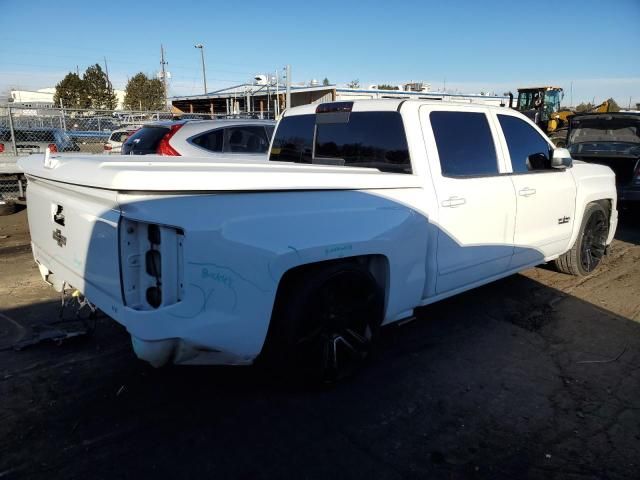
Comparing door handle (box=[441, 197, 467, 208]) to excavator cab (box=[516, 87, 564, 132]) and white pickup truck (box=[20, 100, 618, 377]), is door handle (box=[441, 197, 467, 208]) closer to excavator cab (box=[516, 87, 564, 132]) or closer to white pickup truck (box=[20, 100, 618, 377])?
white pickup truck (box=[20, 100, 618, 377])

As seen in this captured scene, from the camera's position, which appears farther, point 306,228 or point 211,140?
point 211,140

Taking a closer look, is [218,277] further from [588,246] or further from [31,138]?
[31,138]

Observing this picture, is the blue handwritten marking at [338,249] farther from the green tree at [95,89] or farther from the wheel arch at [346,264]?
the green tree at [95,89]

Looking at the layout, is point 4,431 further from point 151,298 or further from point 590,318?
point 590,318

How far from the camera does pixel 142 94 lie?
55.2 m

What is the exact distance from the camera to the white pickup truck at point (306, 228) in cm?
238

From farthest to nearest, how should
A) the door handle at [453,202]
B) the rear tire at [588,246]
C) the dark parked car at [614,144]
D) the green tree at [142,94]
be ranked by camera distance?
the green tree at [142,94], the dark parked car at [614,144], the rear tire at [588,246], the door handle at [453,202]

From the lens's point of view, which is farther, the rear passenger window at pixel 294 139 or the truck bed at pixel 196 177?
the rear passenger window at pixel 294 139

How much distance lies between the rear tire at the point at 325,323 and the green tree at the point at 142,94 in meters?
56.6

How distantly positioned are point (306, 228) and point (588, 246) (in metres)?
4.33

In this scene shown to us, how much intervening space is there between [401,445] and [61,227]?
239 centimetres

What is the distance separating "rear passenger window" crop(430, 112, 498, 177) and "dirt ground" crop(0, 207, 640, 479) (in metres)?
1.41

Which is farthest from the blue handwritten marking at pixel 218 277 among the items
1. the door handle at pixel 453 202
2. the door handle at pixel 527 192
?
the door handle at pixel 527 192

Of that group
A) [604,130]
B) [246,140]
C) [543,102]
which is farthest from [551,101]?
[246,140]
